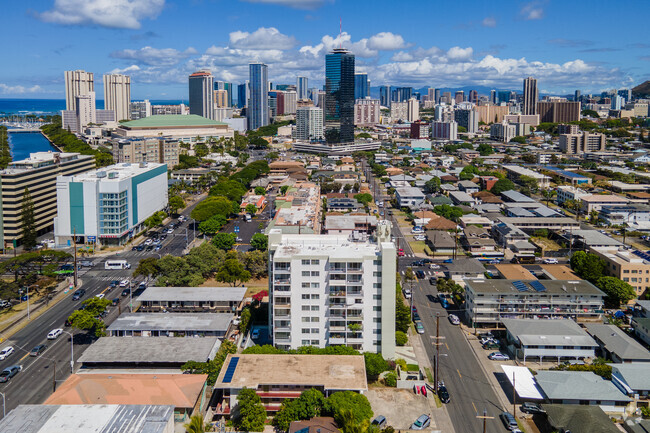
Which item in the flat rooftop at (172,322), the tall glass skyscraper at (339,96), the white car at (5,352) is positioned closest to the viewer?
the white car at (5,352)

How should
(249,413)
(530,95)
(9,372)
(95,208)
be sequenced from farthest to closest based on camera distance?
(530,95) → (95,208) → (9,372) → (249,413)

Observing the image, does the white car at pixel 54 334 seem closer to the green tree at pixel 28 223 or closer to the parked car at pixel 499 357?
the green tree at pixel 28 223

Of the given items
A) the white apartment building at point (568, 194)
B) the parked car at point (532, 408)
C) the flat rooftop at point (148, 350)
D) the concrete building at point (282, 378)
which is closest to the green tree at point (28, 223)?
the flat rooftop at point (148, 350)

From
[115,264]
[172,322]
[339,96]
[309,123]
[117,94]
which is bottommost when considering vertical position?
[172,322]

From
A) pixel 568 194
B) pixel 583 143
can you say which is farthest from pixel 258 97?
pixel 568 194

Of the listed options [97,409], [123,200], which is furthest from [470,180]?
[97,409]

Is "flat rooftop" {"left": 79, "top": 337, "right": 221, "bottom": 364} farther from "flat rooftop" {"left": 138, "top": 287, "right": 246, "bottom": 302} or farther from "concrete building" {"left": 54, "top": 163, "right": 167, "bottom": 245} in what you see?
"concrete building" {"left": 54, "top": 163, "right": 167, "bottom": 245}

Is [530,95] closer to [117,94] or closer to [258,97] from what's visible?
[258,97]
